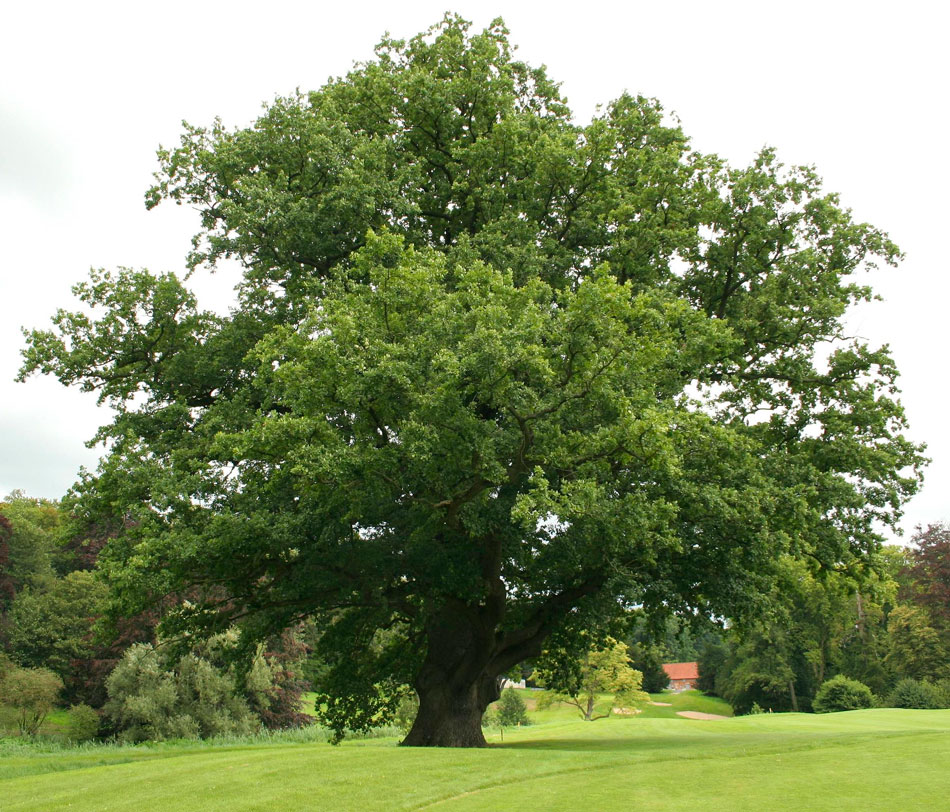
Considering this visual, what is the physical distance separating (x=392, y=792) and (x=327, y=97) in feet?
59.0

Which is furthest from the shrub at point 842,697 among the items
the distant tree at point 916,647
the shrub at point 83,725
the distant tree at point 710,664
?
the shrub at point 83,725

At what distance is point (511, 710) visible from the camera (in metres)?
52.2

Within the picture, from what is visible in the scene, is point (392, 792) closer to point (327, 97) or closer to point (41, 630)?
point (327, 97)

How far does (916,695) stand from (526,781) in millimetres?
45239

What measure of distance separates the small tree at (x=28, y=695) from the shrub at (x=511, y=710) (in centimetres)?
2671

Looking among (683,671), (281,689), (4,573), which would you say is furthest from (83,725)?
(683,671)

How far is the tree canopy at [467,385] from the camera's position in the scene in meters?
13.8

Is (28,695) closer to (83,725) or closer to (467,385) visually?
(83,725)

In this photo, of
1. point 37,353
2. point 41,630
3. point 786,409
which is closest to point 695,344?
point 786,409

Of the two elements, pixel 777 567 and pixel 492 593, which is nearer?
pixel 777 567

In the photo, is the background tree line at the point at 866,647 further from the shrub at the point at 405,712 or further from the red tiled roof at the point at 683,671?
the red tiled roof at the point at 683,671

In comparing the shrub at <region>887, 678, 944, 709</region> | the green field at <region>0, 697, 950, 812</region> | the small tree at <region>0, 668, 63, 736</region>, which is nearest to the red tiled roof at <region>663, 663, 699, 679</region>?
the shrub at <region>887, 678, 944, 709</region>

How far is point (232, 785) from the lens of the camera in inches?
444

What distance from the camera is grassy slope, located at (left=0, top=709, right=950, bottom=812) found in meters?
9.64
